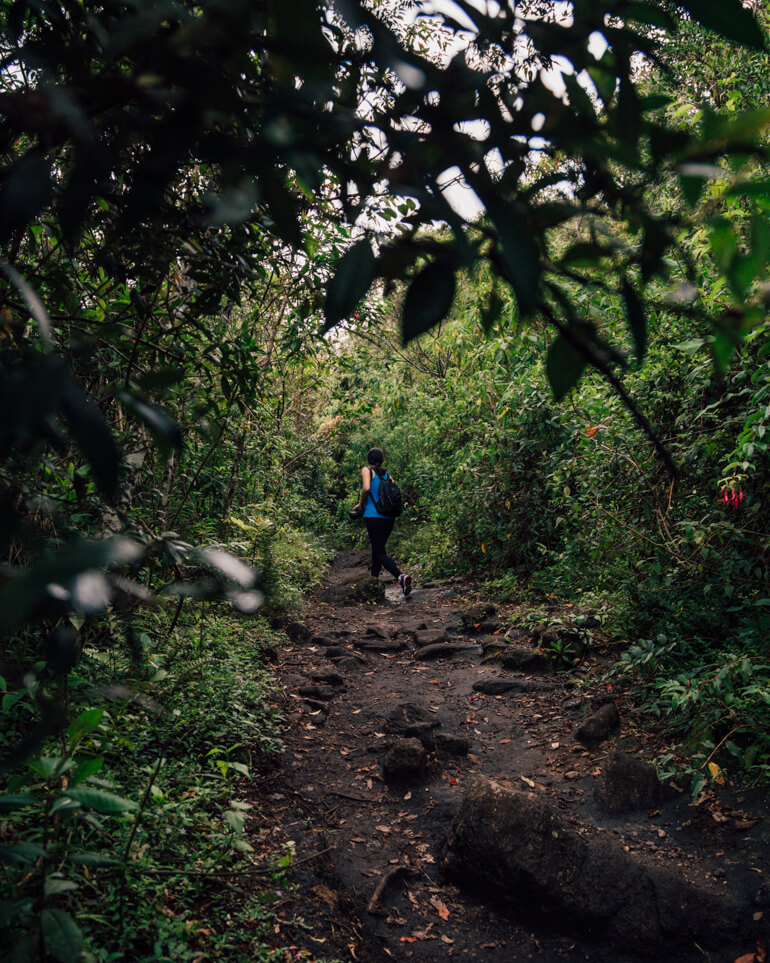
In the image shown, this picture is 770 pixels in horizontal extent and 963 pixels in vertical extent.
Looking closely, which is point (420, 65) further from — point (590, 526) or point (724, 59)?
point (724, 59)

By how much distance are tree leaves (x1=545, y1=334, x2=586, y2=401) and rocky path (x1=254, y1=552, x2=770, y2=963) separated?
2.26m

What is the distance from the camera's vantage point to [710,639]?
374 centimetres

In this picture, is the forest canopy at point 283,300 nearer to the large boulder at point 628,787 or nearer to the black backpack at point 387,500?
the large boulder at point 628,787

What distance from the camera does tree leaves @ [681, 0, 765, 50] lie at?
24.5 inches

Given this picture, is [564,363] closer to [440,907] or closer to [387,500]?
[440,907]

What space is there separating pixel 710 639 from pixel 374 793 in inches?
83.1

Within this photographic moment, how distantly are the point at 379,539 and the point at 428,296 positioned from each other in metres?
7.80

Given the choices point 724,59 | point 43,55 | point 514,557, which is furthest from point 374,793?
point 724,59

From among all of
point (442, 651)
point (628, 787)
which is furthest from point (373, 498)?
point (628, 787)

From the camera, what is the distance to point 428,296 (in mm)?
660

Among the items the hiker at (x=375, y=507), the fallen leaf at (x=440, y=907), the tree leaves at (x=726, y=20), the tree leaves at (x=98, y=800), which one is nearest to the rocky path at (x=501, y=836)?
the fallen leaf at (x=440, y=907)

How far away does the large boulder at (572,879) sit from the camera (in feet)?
7.66

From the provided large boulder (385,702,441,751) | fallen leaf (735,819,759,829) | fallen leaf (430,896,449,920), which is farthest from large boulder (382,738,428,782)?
fallen leaf (735,819,759,829)

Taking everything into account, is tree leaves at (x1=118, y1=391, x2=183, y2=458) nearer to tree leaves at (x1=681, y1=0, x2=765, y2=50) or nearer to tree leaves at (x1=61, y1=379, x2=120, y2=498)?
tree leaves at (x1=61, y1=379, x2=120, y2=498)
